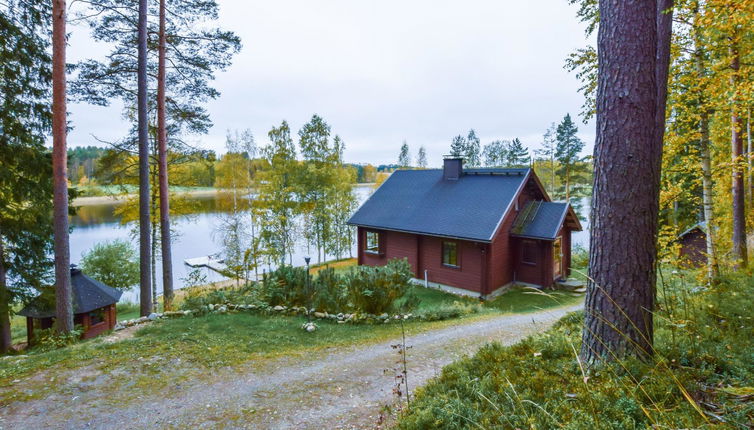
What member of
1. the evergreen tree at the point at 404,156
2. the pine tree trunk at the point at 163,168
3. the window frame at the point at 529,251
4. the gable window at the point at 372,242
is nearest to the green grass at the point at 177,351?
the pine tree trunk at the point at 163,168

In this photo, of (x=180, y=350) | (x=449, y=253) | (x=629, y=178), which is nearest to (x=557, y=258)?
(x=449, y=253)

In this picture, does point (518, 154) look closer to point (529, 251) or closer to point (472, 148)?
point (472, 148)

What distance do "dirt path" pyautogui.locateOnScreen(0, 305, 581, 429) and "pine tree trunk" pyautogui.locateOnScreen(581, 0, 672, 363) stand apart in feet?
4.06

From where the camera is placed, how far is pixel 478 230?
12.6 meters

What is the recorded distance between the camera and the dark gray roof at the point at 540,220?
12955mm

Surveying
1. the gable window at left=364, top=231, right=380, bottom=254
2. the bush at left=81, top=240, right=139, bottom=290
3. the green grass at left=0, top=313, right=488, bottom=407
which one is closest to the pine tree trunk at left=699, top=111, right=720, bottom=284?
the green grass at left=0, top=313, right=488, bottom=407

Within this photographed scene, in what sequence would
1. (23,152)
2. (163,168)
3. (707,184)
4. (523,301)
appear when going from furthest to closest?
1. (523,301)
2. (163,168)
3. (23,152)
4. (707,184)

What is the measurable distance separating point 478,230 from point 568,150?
20.2m

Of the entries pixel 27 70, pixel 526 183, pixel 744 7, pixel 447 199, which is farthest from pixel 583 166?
pixel 27 70

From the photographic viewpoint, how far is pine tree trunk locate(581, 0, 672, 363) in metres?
2.70

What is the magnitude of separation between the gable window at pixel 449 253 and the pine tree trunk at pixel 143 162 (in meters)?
10.0

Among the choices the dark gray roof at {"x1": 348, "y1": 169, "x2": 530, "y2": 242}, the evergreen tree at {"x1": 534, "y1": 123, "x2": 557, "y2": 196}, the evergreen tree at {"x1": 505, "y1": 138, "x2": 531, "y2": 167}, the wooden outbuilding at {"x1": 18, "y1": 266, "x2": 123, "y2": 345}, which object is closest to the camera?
the wooden outbuilding at {"x1": 18, "y1": 266, "x2": 123, "y2": 345}

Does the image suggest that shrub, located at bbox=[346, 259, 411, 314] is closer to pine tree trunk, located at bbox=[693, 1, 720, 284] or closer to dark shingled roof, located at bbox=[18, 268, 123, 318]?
pine tree trunk, located at bbox=[693, 1, 720, 284]

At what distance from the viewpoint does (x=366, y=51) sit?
16.5 m
